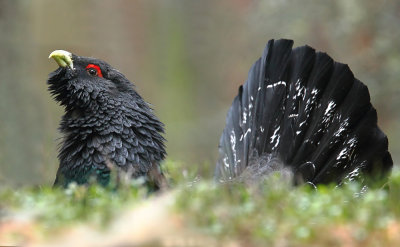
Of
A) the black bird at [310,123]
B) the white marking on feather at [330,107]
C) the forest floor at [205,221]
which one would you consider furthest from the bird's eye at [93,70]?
the forest floor at [205,221]

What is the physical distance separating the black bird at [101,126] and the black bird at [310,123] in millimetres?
981

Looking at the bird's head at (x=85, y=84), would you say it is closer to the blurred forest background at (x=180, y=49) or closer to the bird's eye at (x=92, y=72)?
the bird's eye at (x=92, y=72)

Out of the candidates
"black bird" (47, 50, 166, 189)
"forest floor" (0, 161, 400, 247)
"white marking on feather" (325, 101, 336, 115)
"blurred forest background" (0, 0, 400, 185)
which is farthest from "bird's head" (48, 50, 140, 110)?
"blurred forest background" (0, 0, 400, 185)

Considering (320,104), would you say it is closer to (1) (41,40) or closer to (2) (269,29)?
(2) (269,29)

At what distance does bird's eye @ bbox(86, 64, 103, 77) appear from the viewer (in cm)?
561

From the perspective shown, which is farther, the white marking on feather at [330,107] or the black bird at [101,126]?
the white marking on feather at [330,107]

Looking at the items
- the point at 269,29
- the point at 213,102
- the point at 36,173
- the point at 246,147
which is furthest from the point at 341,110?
the point at 213,102

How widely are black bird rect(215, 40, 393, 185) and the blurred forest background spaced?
351 cm

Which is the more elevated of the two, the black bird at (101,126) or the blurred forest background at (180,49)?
the blurred forest background at (180,49)

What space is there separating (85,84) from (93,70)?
0.66 ft

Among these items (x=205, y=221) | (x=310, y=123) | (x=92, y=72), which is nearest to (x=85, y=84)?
(x=92, y=72)

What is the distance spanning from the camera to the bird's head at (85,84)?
5422 mm

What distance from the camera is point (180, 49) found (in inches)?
680

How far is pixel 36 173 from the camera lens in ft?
33.7
